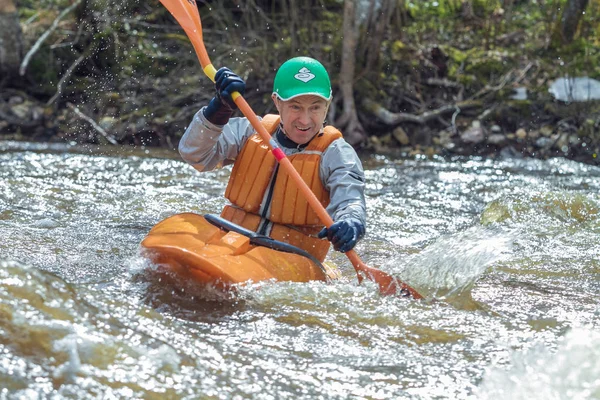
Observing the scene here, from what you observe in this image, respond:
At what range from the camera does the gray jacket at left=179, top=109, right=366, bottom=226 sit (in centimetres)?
378

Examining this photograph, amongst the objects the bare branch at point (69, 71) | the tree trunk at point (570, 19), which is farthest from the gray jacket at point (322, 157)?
the tree trunk at point (570, 19)

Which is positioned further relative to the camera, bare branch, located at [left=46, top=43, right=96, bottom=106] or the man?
bare branch, located at [left=46, top=43, right=96, bottom=106]

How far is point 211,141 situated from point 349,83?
18.1 ft

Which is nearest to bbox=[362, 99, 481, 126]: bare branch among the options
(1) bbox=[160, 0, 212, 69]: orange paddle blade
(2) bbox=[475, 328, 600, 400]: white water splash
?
(1) bbox=[160, 0, 212, 69]: orange paddle blade

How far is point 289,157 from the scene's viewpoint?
395cm

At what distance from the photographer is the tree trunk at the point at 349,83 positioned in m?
9.18

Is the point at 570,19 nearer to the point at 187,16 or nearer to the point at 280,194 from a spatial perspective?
the point at 187,16

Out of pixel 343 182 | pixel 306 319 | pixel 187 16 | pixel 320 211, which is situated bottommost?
pixel 306 319

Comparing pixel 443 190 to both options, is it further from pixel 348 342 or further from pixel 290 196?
pixel 348 342

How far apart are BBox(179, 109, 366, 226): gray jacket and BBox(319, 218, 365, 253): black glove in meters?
0.08

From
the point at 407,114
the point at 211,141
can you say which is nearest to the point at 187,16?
the point at 211,141

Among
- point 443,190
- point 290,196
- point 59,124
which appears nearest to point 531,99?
point 443,190

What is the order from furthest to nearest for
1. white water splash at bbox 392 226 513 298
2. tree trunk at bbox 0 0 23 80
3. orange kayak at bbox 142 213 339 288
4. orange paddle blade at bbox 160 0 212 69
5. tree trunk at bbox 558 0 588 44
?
tree trunk at bbox 558 0 588 44, tree trunk at bbox 0 0 23 80, orange paddle blade at bbox 160 0 212 69, white water splash at bbox 392 226 513 298, orange kayak at bbox 142 213 339 288

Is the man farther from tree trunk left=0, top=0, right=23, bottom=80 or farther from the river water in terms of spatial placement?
tree trunk left=0, top=0, right=23, bottom=80
